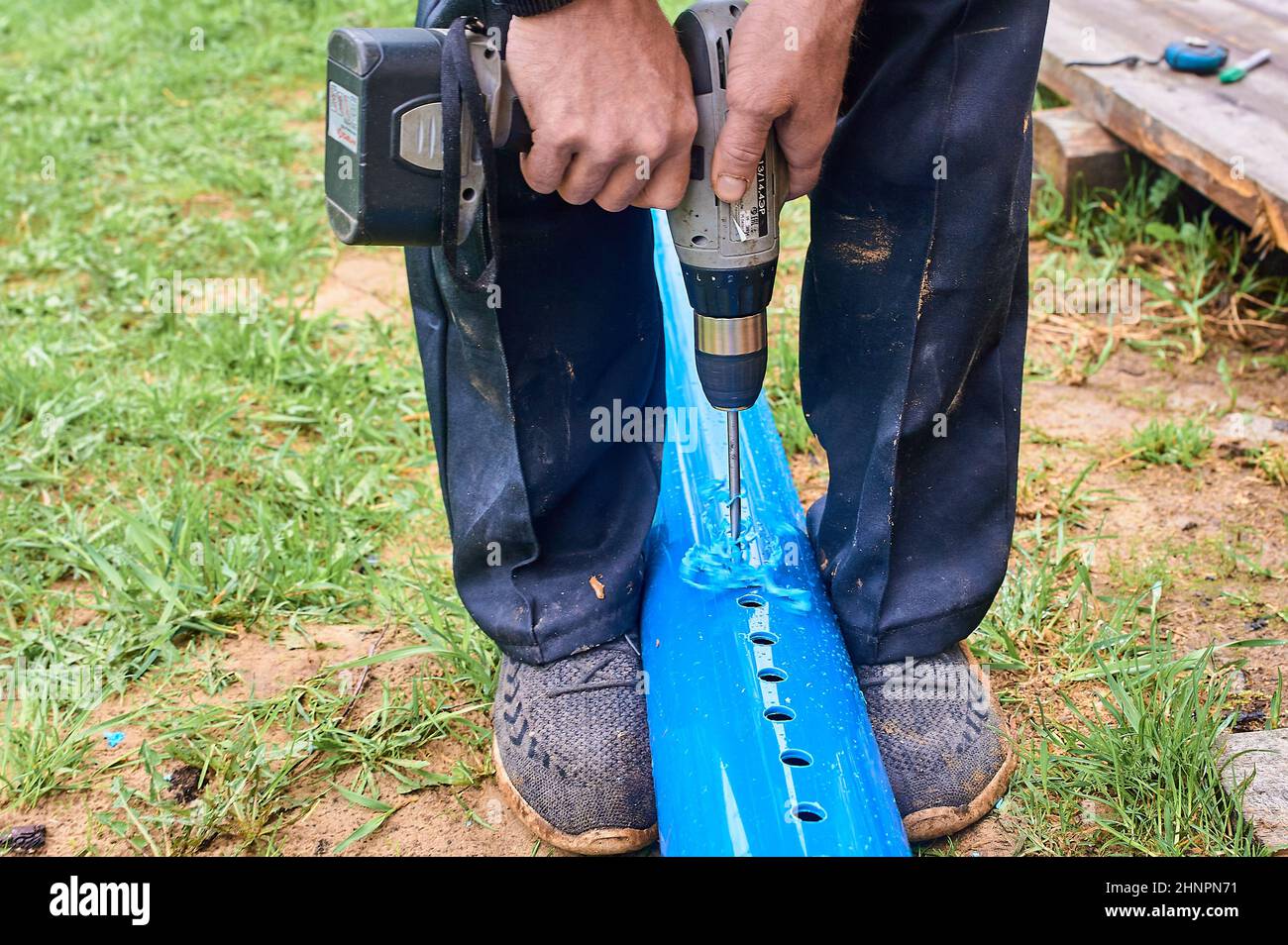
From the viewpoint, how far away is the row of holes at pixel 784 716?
1373 mm

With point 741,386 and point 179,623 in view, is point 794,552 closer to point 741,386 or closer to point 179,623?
point 741,386

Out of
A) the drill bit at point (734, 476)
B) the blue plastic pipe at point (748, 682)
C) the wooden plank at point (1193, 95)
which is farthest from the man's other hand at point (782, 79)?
the wooden plank at point (1193, 95)

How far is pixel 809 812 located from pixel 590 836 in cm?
37

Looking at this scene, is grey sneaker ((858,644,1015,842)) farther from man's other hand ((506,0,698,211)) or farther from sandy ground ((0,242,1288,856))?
man's other hand ((506,0,698,211))

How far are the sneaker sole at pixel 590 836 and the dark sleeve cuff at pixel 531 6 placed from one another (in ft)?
3.38

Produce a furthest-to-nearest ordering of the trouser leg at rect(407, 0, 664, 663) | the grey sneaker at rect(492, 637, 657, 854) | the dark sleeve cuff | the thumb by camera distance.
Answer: the grey sneaker at rect(492, 637, 657, 854) → the trouser leg at rect(407, 0, 664, 663) → the thumb → the dark sleeve cuff

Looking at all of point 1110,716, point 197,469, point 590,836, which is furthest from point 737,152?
point 197,469

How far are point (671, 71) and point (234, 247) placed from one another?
2.35 metres

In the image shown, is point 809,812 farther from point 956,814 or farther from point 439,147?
point 439,147

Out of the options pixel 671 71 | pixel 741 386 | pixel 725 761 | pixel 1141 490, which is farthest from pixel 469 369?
pixel 1141 490

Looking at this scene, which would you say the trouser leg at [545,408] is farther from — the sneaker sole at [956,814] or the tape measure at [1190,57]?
the tape measure at [1190,57]

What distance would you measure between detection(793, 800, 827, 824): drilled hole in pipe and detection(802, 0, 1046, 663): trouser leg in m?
0.34

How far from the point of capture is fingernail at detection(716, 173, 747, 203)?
1.34 meters

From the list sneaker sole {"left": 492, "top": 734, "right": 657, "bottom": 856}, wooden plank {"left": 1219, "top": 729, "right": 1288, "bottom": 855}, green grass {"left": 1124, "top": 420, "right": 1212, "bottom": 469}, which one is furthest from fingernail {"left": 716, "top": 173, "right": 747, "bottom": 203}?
green grass {"left": 1124, "top": 420, "right": 1212, "bottom": 469}
